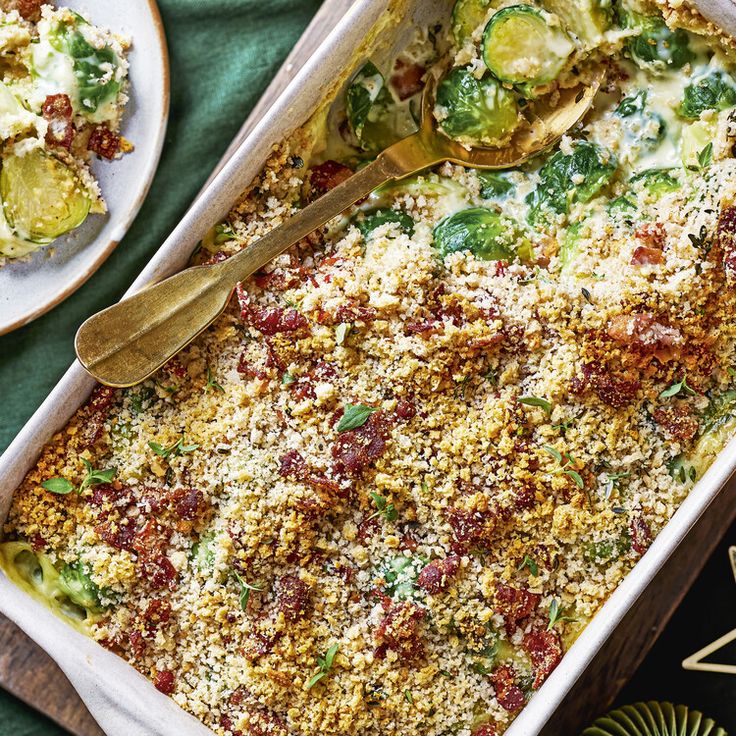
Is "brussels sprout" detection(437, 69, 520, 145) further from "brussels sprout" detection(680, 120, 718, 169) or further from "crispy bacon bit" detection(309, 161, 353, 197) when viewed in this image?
"brussels sprout" detection(680, 120, 718, 169)

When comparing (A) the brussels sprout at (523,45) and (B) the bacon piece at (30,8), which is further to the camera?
(B) the bacon piece at (30,8)

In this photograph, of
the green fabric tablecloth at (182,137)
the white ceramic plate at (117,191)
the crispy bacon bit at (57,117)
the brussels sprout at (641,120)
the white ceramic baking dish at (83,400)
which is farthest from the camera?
the green fabric tablecloth at (182,137)

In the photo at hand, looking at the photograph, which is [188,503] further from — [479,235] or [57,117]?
[57,117]

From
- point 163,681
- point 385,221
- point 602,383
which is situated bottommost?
point 602,383

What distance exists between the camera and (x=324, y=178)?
2635 mm

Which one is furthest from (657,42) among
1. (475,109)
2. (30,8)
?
(30,8)

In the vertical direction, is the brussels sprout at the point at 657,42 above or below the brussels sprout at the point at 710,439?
above

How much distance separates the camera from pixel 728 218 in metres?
2.41

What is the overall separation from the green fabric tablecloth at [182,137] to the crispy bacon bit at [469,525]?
Answer: 131 cm

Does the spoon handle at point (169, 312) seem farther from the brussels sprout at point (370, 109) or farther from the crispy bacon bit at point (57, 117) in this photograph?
the crispy bacon bit at point (57, 117)

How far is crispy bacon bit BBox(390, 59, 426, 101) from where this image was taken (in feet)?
8.70

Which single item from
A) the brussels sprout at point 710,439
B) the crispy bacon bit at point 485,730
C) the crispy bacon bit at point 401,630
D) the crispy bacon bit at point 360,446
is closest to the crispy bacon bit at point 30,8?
the crispy bacon bit at point 360,446

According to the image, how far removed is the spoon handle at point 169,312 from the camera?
7.91ft

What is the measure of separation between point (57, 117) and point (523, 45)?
1.37m
